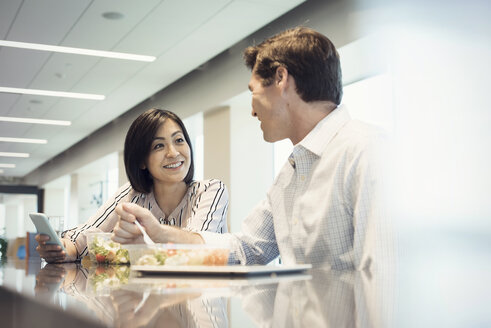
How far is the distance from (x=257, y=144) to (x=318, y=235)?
4911 millimetres

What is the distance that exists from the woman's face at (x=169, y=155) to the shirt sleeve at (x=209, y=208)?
0.13 m

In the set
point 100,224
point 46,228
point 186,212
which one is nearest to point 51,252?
point 46,228

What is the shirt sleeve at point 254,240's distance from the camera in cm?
148

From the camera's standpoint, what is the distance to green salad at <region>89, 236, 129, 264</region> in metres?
1.58

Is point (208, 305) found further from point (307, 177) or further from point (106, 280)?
point (307, 177)

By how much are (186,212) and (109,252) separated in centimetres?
63

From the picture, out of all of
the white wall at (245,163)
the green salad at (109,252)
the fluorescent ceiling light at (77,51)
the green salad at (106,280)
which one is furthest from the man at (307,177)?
the white wall at (245,163)

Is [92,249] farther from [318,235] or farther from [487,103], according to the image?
[487,103]

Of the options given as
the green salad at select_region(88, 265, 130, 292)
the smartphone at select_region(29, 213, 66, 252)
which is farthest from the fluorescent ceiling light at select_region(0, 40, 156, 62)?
the green salad at select_region(88, 265, 130, 292)

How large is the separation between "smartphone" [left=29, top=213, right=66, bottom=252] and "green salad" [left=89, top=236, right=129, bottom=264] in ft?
0.89

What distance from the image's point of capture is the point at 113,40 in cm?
526

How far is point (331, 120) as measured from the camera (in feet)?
4.79

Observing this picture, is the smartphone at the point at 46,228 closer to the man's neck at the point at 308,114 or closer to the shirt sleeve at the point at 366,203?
the man's neck at the point at 308,114

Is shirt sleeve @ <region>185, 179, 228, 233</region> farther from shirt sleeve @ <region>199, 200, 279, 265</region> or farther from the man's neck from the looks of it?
the man's neck
